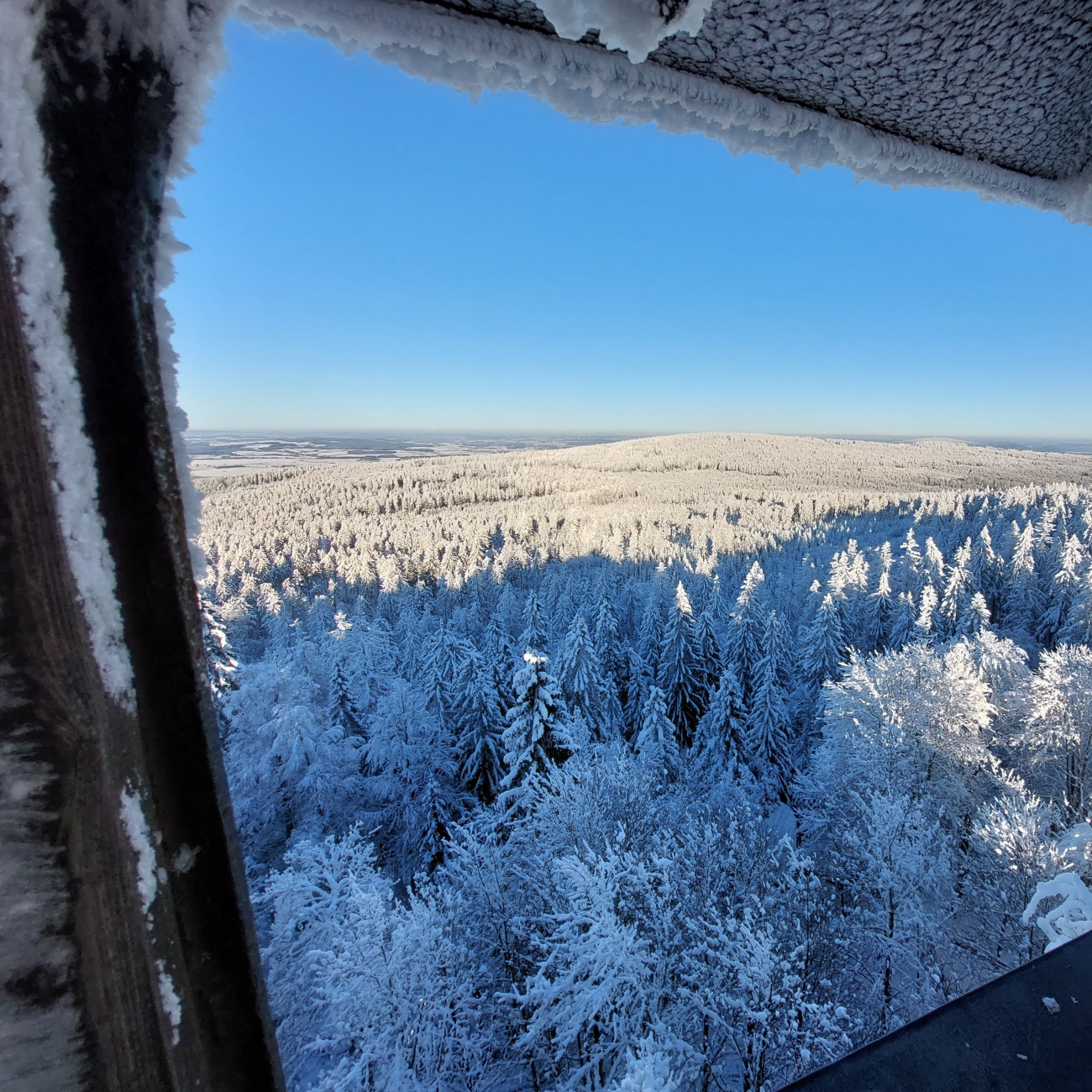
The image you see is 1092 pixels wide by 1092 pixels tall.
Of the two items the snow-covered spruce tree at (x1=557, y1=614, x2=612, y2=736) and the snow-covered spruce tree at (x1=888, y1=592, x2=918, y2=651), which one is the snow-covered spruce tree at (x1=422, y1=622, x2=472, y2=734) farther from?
the snow-covered spruce tree at (x1=888, y1=592, x2=918, y2=651)

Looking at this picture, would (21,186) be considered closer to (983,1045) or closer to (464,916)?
(983,1045)

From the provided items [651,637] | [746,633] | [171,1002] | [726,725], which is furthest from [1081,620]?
[171,1002]

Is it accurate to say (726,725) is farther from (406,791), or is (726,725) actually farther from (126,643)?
(126,643)

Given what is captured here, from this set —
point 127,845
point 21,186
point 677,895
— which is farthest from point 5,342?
point 677,895

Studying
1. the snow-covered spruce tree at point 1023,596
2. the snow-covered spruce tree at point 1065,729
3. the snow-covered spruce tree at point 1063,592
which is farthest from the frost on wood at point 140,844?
the snow-covered spruce tree at point 1023,596

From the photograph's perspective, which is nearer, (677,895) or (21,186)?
(21,186)
